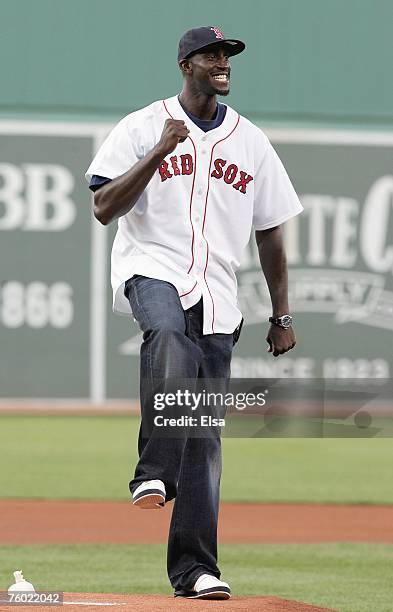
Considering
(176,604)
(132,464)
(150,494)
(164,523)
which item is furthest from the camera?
(132,464)

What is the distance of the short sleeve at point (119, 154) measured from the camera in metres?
4.32

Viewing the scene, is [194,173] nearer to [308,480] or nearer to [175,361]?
[175,361]

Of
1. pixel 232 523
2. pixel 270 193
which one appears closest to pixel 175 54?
pixel 232 523

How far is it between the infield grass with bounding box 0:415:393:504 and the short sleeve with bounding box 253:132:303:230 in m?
5.99

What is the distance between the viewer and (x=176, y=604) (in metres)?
4.28

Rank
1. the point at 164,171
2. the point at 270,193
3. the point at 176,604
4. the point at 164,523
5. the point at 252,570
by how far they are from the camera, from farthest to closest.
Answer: the point at 164,523 → the point at 252,570 → the point at 270,193 → the point at 164,171 → the point at 176,604

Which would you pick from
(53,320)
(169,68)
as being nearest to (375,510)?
(53,320)

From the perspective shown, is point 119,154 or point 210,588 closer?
point 119,154

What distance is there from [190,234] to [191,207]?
10 cm

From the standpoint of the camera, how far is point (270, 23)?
18.6 metres

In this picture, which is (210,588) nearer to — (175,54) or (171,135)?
(171,135)

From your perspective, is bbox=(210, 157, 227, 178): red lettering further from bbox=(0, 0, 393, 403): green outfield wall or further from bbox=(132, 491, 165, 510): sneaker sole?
bbox=(0, 0, 393, 403): green outfield wall

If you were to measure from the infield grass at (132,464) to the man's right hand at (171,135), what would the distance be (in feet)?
21.6

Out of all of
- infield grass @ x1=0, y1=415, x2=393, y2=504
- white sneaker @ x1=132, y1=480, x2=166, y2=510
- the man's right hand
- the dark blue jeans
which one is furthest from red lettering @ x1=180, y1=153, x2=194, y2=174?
infield grass @ x1=0, y1=415, x2=393, y2=504
